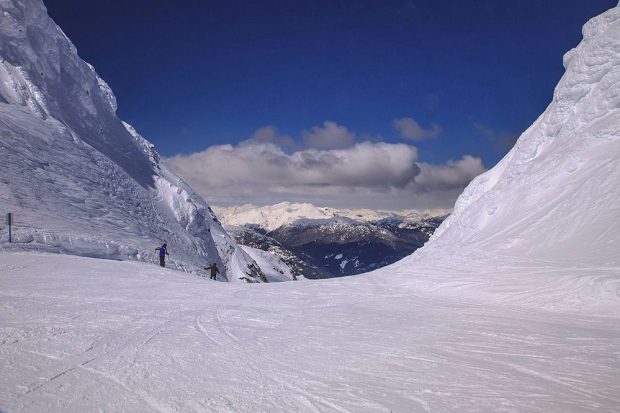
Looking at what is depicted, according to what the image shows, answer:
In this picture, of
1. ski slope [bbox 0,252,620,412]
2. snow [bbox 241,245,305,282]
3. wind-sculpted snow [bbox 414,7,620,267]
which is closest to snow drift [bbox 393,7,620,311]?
wind-sculpted snow [bbox 414,7,620,267]

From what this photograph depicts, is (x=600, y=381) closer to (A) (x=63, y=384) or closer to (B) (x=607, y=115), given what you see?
(A) (x=63, y=384)

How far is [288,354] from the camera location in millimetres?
8031

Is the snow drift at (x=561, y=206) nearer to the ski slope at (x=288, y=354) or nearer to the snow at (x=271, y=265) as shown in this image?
the ski slope at (x=288, y=354)

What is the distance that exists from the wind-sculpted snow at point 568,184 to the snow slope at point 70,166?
82.4 feet

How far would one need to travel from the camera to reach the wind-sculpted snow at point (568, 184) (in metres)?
21.1

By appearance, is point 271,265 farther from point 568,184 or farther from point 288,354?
point 288,354

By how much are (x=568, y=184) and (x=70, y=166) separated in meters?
44.0

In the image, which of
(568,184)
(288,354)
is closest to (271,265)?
(568,184)

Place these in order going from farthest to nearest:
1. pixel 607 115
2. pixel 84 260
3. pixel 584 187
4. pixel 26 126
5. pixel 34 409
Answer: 1. pixel 26 126
2. pixel 607 115
3. pixel 584 187
4. pixel 84 260
5. pixel 34 409

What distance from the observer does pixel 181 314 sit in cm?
1158

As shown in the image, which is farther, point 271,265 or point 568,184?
point 271,265

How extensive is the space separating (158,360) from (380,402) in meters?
4.04

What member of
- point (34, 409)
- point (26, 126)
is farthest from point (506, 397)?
point (26, 126)

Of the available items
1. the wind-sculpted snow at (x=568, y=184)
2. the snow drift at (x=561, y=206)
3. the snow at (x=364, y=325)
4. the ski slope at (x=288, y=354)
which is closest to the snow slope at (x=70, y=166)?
the snow at (x=364, y=325)
